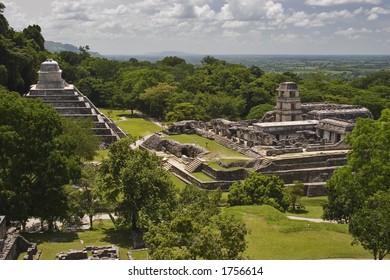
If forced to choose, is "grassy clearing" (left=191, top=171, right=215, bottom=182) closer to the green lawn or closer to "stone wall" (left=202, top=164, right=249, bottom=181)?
"stone wall" (left=202, top=164, right=249, bottom=181)

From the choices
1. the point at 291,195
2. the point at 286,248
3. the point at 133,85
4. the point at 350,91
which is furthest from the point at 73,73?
the point at 286,248

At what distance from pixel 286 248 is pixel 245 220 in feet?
12.3

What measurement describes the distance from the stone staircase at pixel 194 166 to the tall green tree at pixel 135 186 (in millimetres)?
12191

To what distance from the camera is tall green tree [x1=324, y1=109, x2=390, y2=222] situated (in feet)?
60.0

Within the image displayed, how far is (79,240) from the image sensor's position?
18266mm

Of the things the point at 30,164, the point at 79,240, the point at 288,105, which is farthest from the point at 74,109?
the point at 79,240

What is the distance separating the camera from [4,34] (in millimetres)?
47344

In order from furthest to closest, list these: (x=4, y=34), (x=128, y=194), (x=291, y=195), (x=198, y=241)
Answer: (x=4, y=34)
(x=291, y=195)
(x=128, y=194)
(x=198, y=241)

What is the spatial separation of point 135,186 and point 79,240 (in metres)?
2.81

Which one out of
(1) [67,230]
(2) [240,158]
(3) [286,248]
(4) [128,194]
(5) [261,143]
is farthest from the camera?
(5) [261,143]

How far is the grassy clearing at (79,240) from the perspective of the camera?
1662 centimetres

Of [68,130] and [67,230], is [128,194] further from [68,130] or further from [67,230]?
[68,130]

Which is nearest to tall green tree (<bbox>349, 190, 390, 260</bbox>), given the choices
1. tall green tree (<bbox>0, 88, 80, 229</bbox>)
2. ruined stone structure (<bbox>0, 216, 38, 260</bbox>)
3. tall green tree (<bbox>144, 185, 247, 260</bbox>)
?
tall green tree (<bbox>144, 185, 247, 260</bbox>)

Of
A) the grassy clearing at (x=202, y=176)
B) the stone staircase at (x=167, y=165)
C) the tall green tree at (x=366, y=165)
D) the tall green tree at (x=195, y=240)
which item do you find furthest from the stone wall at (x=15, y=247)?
the stone staircase at (x=167, y=165)
